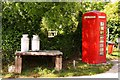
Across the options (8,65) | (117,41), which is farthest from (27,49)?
(117,41)

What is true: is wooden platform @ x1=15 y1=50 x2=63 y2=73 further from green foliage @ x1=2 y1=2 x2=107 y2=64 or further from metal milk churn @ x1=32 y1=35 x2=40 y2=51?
green foliage @ x1=2 y1=2 x2=107 y2=64

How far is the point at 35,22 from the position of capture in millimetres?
12102

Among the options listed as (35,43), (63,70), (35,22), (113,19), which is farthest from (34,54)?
(113,19)

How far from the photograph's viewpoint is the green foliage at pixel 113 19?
64.0 feet

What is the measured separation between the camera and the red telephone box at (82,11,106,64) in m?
12.6

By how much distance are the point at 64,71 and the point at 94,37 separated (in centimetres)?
254

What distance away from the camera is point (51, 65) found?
39.0 ft

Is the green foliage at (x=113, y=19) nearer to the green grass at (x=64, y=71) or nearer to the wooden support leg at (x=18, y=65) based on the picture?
the green grass at (x=64, y=71)

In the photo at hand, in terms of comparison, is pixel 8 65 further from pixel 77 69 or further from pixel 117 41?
pixel 117 41

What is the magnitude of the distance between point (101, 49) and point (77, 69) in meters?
2.06

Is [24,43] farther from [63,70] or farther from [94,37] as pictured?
[94,37]

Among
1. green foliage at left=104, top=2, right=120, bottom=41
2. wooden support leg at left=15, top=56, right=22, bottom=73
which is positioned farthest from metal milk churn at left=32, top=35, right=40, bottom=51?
green foliage at left=104, top=2, right=120, bottom=41

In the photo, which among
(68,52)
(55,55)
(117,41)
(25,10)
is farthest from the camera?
(117,41)

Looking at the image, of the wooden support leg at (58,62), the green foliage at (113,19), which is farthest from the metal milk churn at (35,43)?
the green foliage at (113,19)
